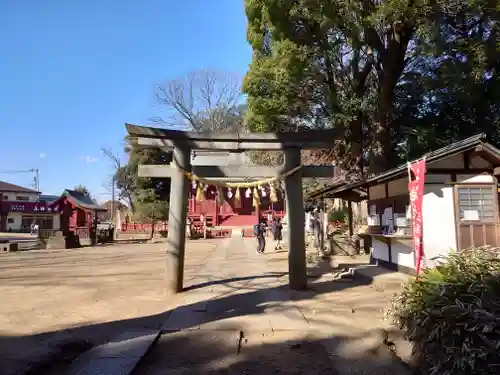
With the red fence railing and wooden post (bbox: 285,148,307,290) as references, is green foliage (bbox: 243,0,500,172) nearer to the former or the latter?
wooden post (bbox: 285,148,307,290)

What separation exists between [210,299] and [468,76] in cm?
1000

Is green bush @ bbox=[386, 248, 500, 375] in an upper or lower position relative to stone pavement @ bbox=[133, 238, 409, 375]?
upper

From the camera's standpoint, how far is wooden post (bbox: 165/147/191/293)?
889 centimetres

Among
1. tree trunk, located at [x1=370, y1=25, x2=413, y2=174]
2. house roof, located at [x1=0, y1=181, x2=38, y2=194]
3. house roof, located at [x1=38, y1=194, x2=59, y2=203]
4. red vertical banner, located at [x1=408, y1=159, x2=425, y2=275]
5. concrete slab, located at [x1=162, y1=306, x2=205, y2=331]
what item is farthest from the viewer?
house roof, located at [x1=38, y1=194, x2=59, y2=203]

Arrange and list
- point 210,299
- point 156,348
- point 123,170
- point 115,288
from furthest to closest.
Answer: point 123,170 < point 115,288 < point 210,299 < point 156,348

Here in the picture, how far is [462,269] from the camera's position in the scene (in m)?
4.59

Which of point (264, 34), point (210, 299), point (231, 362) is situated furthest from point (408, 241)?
point (264, 34)

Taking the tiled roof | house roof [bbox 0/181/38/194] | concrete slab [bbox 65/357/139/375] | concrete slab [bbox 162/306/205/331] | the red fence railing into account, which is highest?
house roof [bbox 0/181/38/194]

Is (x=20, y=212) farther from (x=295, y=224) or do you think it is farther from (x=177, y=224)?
(x=295, y=224)

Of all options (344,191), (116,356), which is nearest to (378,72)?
(344,191)

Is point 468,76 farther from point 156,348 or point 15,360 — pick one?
point 15,360

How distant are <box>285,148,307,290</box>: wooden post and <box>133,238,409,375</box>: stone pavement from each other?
14.5 inches

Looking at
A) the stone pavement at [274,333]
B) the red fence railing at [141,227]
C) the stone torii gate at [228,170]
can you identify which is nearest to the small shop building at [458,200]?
the stone pavement at [274,333]

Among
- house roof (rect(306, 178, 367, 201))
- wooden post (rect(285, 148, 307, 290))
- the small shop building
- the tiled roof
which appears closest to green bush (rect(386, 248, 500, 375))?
wooden post (rect(285, 148, 307, 290))
